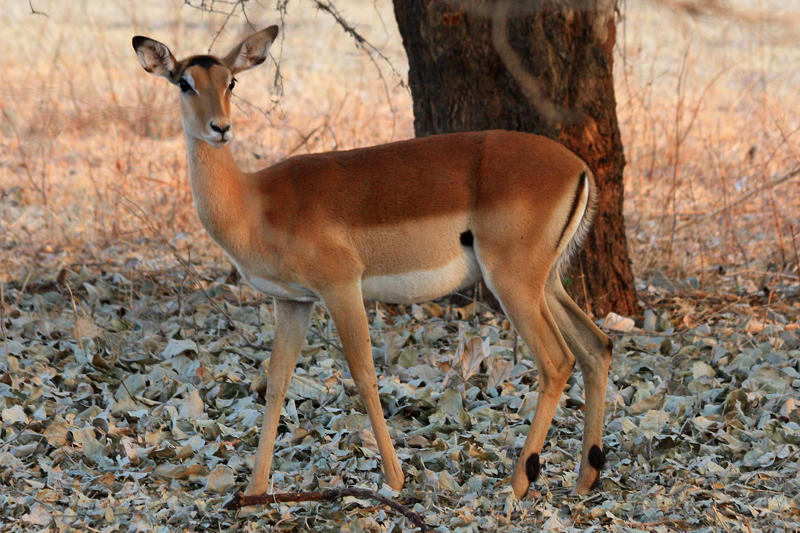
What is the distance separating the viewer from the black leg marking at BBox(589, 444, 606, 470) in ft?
12.9

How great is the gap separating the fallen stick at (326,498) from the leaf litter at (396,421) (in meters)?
0.05

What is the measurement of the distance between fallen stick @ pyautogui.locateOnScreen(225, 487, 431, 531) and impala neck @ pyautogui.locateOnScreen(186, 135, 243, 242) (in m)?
1.00

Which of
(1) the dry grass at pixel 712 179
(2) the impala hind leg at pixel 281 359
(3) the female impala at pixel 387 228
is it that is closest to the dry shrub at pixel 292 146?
(1) the dry grass at pixel 712 179

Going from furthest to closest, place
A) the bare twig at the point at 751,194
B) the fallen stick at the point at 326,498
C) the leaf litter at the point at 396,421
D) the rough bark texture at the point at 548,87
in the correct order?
the bare twig at the point at 751,194
the rough bark texture at the point at 548,87
the leaf litter at the point at 396,421
the fallen stick at the point at 326,498

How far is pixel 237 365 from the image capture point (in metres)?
5.23

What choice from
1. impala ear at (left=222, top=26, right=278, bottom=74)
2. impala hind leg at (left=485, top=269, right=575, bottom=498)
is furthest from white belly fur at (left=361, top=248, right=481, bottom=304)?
impala ear at (left=222, top=26, right=278, bottom=74)

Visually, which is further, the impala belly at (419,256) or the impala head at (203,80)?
the impala belly at (419,256)

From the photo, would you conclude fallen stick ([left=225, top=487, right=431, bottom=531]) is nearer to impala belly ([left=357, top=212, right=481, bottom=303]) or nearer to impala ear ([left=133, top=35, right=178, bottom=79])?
impala belly ([left=357, top=212, right=481, bottom=303])

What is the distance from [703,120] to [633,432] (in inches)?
273

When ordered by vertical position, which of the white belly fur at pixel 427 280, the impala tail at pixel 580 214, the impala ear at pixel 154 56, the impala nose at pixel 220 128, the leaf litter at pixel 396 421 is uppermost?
the impala ear at pixel 154 56

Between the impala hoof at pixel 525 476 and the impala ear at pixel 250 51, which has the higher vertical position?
the impala ear at pixel 250 51

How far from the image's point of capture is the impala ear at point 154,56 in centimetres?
379

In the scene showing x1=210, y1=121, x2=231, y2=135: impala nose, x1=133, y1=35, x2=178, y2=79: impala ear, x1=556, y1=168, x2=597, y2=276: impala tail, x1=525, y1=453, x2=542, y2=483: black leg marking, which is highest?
x1=133, y1=35, x2=178, y2=79: impala ear

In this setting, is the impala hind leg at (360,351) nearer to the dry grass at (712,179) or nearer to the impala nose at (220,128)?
the impala nose at (220,128)
